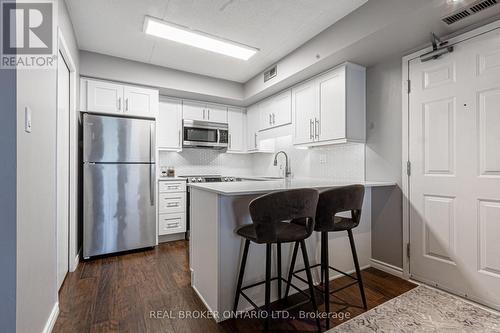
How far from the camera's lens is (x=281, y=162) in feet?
13.8

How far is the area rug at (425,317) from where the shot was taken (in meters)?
1.66

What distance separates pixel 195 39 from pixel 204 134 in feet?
5.63

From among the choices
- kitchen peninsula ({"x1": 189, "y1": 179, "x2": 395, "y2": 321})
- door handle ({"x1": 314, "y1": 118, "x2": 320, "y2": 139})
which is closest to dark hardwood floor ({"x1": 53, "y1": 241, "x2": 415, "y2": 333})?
kitchen peninsula ({"x1": 189, "y1": 179, "x2": 395, "y2": 321})

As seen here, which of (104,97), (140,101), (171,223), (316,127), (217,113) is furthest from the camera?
(217,113)

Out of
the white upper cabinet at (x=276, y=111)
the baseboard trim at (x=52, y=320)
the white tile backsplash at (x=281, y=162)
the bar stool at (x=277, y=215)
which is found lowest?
the baseboard trim at (x=52, y=320)

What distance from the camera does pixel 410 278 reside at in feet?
7.78

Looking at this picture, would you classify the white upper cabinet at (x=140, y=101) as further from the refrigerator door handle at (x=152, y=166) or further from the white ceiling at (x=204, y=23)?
the white ceiling at (x=204, y=23)

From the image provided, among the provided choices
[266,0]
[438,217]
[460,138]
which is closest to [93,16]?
[266,0]

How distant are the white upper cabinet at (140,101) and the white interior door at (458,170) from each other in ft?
10.6

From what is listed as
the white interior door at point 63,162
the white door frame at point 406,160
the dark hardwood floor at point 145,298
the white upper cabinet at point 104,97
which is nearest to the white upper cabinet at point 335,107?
the white door frame at point 406,160

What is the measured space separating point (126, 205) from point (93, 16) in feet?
6.98

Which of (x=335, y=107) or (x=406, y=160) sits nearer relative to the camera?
(x=406, y=160)

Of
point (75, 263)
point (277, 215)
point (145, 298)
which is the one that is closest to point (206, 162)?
point (75, 263)

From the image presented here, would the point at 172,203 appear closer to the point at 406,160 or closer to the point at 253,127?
the point at 253,127
